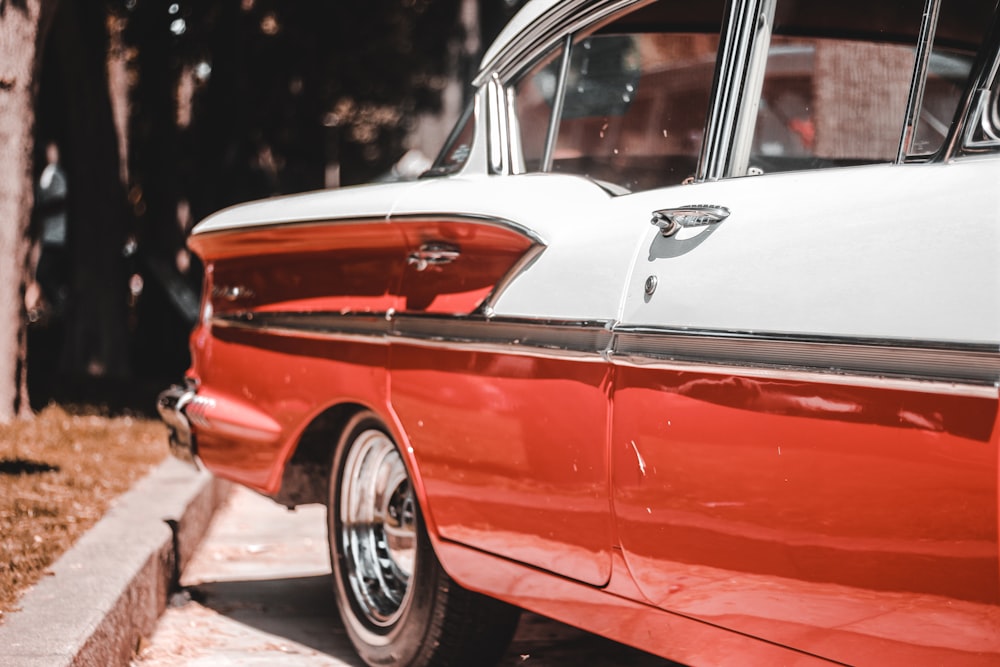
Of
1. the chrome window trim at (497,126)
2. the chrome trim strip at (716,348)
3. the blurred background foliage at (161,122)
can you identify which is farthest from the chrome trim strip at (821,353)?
the blurred background foliage at (161,122)

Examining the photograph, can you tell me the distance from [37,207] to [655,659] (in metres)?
5.63

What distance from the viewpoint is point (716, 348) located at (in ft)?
8.51

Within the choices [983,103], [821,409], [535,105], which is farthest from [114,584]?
[983,103]

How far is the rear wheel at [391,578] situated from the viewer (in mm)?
3713

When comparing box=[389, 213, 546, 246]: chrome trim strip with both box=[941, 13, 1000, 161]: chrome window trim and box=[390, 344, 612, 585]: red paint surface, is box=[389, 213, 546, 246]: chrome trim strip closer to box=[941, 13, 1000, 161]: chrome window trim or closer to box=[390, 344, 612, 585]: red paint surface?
box=[390, 344, 612, 585]: red paint surface

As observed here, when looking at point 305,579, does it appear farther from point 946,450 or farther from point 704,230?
point 946,450

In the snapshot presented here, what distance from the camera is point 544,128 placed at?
3785mm

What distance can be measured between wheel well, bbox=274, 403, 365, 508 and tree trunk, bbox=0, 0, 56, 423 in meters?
4.05

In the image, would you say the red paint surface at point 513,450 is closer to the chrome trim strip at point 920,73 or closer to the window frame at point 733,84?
the window frame at point 733,84

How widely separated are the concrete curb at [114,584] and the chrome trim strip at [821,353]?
167 cm

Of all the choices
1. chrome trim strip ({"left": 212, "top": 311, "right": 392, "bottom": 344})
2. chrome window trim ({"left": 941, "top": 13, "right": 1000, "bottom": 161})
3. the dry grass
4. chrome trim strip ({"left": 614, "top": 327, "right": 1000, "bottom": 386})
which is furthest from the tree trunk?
chrome window trim ({"left": 941, "top": 13, "right": 1000, "bottom": 161})

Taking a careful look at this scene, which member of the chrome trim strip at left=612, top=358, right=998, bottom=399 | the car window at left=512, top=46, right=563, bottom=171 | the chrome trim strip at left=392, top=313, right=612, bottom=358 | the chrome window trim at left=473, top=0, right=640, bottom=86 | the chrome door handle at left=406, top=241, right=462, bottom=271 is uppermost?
the chrome window trim at left=473, top=0, right=640, bottom=86

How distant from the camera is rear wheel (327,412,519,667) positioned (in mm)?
3713

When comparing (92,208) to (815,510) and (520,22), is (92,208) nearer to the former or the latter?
(520,22)
